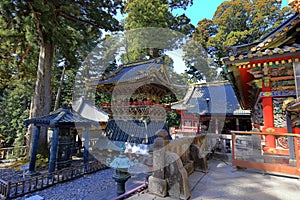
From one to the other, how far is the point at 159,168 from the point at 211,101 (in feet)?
47.9

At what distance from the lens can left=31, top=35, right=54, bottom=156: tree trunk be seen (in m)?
9.00

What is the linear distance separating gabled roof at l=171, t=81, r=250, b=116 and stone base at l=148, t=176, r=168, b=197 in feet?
40.5

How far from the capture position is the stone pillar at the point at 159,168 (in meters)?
3.20

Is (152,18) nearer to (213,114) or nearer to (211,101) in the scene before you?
(211,101)

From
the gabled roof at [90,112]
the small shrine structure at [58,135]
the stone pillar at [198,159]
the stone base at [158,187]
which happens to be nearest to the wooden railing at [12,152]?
the small shrine structure at [58,135]

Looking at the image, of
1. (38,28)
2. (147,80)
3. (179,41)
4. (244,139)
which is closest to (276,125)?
(244,139)

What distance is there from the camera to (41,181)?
568cm

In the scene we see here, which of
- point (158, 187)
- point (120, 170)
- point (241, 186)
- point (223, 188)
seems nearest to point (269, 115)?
point (241, 186)

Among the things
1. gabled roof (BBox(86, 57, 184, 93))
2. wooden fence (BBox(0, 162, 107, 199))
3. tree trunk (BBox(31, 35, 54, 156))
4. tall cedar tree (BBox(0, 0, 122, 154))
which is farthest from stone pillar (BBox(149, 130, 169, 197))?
tree trunk (BBox(31, 35, 54, 156))

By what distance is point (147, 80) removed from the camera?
A: 9.88 metres

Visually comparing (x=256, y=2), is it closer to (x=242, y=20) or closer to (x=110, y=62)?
(x=242, y=20)

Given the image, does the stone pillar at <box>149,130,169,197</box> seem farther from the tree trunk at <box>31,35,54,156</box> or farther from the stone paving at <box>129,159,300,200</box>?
the tree trunk at <box>31,35,54,156</box>

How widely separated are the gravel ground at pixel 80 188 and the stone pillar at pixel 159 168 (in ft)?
9.45

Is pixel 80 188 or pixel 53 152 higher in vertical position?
pixel 53 152
